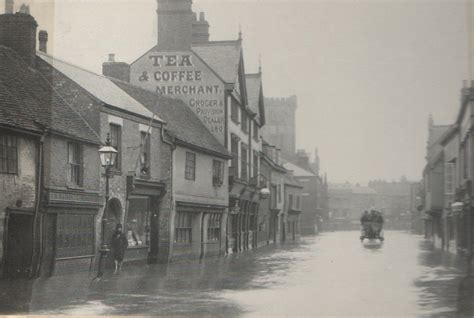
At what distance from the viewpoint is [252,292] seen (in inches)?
677

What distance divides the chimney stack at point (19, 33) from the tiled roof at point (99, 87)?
0.76 metres

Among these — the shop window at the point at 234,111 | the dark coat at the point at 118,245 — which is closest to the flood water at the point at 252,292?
the dark coat at the point at 118,245

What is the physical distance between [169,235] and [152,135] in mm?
4300

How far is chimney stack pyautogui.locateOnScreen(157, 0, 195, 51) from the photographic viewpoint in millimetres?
35844

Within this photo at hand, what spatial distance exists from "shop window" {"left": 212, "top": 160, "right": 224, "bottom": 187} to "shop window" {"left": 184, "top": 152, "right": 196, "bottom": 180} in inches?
106

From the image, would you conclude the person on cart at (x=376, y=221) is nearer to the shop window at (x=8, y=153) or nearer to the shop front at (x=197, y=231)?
the shop front at (x=197, y=231)

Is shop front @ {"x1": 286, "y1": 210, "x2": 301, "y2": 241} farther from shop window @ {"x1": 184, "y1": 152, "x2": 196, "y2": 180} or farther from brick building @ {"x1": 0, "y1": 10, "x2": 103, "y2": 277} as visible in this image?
brick building @ {"x1": 0, "y1": 10, "x2": 103, "y2": 277}

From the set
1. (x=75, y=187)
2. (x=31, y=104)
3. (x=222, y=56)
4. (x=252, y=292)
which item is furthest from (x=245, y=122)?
(x=252, y=292)

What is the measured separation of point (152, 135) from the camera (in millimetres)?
26891

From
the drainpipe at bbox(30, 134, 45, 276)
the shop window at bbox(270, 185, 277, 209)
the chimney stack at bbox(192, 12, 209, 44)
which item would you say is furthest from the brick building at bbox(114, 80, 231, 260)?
the shop window at bbox(270, 185, 277, 209)

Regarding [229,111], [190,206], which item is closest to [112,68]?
[229,111]

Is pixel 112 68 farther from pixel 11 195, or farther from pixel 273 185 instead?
pixel 273 185

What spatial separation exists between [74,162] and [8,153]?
339 cm

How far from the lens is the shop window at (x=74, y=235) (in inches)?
833
